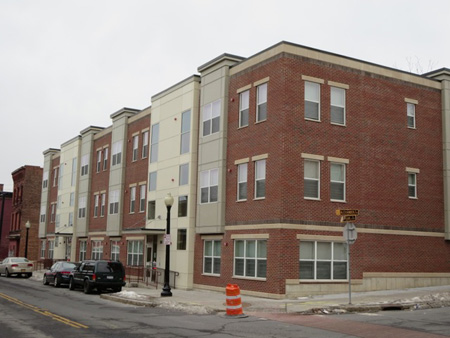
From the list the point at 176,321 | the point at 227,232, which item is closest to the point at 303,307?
the point at 176,321

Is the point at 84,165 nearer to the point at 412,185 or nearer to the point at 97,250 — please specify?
the point at 97,250

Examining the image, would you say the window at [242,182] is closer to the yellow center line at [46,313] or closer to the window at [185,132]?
the window at [185,132]

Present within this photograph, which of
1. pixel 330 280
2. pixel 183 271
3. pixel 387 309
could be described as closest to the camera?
pixel 387 309

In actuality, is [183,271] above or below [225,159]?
below

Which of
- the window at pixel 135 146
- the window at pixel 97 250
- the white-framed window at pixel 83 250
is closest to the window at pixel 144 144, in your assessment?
the window at pixel 135 146

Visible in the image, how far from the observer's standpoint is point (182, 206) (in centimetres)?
3184

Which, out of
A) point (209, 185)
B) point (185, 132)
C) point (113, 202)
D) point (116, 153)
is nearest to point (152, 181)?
point (185, 132)

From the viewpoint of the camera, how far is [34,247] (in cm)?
6931

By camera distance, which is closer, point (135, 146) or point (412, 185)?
point (412, 185)

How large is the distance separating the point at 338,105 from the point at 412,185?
250 inches

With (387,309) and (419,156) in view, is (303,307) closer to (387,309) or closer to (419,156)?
(387,309)

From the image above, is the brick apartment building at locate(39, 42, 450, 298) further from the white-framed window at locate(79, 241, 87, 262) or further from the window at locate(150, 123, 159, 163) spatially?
the white-framed window at locate(79, 241, 87, 262)

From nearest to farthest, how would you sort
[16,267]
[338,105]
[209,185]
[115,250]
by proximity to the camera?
[338,105] < [209,185] < [115,250] < [16,267]

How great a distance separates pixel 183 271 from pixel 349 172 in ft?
Answer: 35.5
